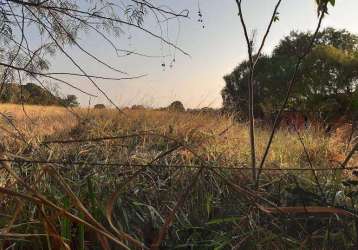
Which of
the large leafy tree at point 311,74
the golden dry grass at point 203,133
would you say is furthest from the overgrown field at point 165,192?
the large leafy tree at point 311,74

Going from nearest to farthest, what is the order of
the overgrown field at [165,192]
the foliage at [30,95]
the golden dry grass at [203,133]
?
1. the overgrown field at [165,192]
2. the foliage at [30,95]
3. the golden dry grass at [203,133]

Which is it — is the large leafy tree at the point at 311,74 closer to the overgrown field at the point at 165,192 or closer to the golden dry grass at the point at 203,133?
the golden dry grass at the point at 203,133

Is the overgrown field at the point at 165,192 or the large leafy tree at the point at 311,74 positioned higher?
the large leafy tree at the point at 311,74

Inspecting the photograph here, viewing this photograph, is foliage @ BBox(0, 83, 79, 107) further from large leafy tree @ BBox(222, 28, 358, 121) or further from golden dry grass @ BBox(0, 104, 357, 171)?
large leafy tree @ BBox(222, 28, 358, 121)

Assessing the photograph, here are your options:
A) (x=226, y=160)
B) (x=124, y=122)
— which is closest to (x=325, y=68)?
(x=124, y=122)

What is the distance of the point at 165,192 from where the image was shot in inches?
132

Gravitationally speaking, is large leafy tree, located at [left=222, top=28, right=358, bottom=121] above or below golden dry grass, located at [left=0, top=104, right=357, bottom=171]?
above

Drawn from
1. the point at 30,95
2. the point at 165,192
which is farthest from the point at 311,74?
the point at 30,95

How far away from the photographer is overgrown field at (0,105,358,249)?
2.92 ft

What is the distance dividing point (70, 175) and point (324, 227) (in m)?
1.74

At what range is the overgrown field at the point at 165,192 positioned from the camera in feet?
2.92

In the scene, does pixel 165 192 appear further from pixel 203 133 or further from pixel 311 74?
pixel 311 74

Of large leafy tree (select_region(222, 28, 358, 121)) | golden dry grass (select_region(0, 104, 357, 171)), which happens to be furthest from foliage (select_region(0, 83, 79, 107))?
large leafy tree (select_region(222, 28, 358, 121))

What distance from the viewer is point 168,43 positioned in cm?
187
